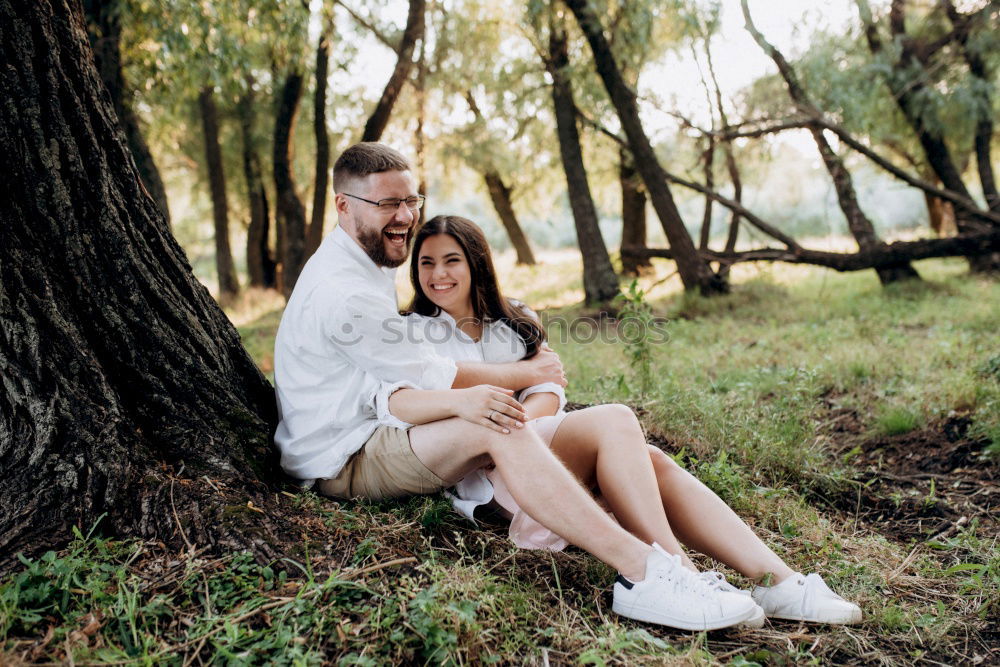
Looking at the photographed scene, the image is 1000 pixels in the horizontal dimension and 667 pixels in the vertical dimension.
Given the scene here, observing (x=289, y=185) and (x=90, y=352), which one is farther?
(x=289, y=185)

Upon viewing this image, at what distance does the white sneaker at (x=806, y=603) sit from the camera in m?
2.72

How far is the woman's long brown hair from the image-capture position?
382cm

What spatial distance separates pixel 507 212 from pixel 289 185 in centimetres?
777

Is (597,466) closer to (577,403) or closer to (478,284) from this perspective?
(478,284)

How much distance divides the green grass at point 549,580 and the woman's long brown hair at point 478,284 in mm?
1082

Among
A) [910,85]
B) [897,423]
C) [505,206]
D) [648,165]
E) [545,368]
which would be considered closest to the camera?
[545,368]

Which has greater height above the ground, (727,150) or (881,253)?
(727,150)

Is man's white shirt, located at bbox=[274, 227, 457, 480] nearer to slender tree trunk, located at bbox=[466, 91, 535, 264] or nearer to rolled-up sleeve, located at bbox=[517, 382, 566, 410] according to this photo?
rolled-up sleeve, located at bbox=[517, 382, 566, 410]

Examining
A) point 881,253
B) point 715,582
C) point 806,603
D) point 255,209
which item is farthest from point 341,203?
point 255,209

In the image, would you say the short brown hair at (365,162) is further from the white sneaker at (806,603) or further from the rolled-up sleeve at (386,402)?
the white sneaker at (806,603)

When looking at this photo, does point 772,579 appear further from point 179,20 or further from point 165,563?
point 179,20

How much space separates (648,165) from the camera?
10398mm

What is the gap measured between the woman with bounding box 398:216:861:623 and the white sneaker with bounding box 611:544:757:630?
94mm

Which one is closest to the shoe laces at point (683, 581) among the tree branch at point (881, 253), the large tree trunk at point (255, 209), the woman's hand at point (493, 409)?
the woman's hand at point (493, 409)
